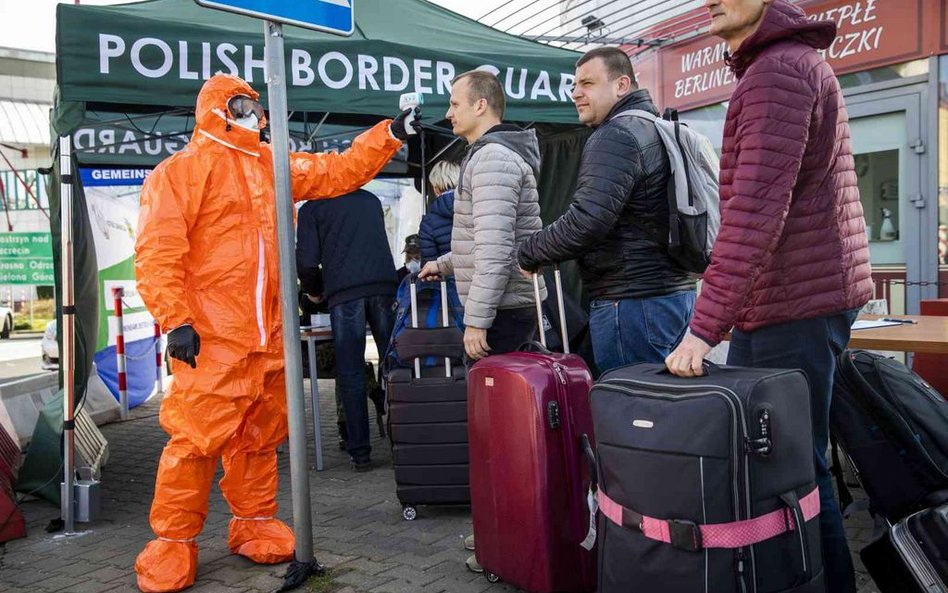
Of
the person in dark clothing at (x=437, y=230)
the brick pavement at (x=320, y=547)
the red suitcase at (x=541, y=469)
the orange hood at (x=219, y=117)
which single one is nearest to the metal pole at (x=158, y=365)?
the brick pavement at (x=320, y=547)

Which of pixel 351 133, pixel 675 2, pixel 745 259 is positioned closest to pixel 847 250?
pixel 745 259

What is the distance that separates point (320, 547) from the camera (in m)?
3.76

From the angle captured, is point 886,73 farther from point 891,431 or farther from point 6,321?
point 6,321

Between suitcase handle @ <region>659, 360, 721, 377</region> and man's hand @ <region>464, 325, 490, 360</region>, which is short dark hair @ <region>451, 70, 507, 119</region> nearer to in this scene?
man's hand @ <region>464, 325, 490, 360</region>

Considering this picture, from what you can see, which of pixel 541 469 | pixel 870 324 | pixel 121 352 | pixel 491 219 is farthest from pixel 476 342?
pixel 121 352

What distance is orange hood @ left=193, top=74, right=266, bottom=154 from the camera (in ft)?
11.1

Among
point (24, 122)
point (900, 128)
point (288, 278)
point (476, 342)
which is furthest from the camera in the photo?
point (24, 122)

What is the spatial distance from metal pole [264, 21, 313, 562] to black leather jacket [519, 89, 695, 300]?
93cm

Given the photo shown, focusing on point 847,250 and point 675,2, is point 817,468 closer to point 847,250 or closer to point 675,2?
A: point 847,250

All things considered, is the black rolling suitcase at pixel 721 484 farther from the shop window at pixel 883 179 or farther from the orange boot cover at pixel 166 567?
the shop window at pixel 883 179

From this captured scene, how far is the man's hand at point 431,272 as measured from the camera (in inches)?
163

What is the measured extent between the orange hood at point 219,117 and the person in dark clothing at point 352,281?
1.81 metres

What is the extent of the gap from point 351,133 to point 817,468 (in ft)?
20.2

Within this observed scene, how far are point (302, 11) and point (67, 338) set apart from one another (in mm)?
2344
